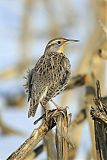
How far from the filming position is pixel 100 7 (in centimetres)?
730

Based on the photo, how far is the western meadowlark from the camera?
3658 mm

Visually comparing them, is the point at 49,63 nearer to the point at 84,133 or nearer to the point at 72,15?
the point at 84,133

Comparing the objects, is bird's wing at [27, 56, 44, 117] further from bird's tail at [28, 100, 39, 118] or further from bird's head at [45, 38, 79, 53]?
bird's head at [45, 38, 79, 53]

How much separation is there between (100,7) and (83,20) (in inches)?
40.8

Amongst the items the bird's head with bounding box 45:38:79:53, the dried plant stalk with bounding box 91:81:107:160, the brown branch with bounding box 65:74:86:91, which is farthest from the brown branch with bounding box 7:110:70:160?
the brown branch with bounding box 65:74:86:91

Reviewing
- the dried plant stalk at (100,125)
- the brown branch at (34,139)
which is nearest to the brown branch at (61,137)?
the brown branch at (34,139)

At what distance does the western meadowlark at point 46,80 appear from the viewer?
3.66 metres

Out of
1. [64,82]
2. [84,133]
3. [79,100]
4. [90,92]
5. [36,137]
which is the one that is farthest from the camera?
[79,100]

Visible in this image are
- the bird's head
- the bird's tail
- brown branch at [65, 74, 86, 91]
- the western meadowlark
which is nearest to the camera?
the bird's tail

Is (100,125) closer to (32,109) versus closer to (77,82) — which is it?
(32,109)

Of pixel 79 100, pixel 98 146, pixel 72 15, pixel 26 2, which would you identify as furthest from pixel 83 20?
pixel 98 146

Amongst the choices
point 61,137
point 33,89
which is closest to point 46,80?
point 33,89

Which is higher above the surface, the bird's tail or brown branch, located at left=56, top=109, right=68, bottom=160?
the bird's tail

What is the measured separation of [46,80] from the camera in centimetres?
377
